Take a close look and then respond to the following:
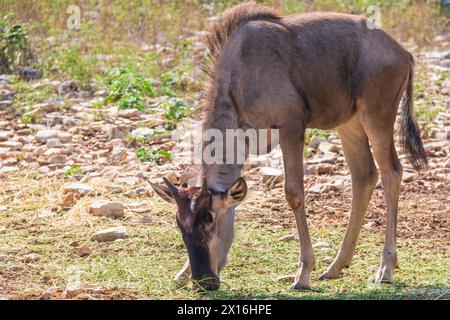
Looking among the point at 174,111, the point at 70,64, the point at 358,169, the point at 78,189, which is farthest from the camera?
the point at 70,64

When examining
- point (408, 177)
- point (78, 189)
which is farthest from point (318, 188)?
point (78, 189)

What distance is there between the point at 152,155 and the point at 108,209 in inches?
90.3

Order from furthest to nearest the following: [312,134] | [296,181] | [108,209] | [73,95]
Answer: [73,95] < [312,134] < [108,209] < [296,181]

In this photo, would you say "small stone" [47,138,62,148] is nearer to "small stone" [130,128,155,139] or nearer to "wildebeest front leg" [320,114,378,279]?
"small stone" [130,128,155,139]

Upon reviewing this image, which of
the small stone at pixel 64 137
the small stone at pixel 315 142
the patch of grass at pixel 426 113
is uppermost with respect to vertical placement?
the patch of grass at pixel 426 113

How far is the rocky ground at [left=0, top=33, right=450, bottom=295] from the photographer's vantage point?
10.6m

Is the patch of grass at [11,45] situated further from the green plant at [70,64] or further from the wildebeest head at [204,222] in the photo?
the wildebeest head at [204,222]

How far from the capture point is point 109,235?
962 cm

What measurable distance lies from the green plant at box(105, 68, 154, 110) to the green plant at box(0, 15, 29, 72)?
192 cm

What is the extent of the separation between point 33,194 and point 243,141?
3756 millimetres

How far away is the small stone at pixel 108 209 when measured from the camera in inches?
411

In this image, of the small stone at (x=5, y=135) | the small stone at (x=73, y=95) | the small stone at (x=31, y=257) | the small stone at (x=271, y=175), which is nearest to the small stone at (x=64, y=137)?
the small stone at (x=5, y=135)

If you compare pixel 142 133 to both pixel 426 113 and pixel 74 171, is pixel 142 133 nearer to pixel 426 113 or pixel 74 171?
pixel 74 171
